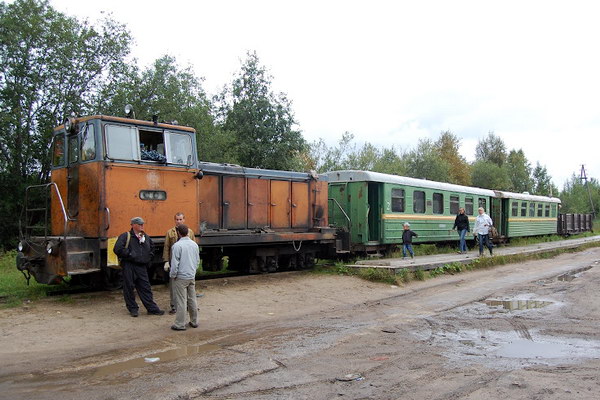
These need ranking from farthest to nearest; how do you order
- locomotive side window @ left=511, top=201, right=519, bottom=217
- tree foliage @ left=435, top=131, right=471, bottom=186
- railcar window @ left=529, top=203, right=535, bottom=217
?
tree foliage @ left=435, top=131, right=471, bottom=186, railcar window @ left=529, top=203, right=535, bottom=217, locomotive side window @ left=511, top=201, right=519, bottom=217

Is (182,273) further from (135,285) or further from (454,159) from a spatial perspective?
→ (454,159)

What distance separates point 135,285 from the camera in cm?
859

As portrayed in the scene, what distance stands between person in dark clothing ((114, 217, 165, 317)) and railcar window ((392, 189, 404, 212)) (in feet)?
34.5

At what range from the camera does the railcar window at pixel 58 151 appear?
32.6 feet

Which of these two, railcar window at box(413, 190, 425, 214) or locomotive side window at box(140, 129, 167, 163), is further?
railcar window at box(413, 190, 425, 214)

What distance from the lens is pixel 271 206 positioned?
1340 cm

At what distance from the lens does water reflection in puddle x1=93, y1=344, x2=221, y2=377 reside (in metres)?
5.72

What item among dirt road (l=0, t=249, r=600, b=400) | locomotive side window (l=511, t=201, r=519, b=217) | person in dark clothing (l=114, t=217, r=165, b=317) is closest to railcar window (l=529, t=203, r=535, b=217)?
locomotive side window (l=511, t=201, r=519, b=217)

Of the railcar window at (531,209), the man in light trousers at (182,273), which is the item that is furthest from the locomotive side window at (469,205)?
the man in light trousers at (182,273)

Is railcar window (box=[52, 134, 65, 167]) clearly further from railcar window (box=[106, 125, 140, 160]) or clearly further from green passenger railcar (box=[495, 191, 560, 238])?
green passenger railcar (box=[495, 191, 560, 238])

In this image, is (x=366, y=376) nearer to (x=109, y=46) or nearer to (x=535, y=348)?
(x=535, y=348)

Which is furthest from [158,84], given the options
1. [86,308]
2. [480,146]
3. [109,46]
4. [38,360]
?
[480,146]

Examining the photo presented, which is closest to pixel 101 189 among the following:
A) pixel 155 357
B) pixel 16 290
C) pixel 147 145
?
pixel 147 145

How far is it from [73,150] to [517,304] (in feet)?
30.3
